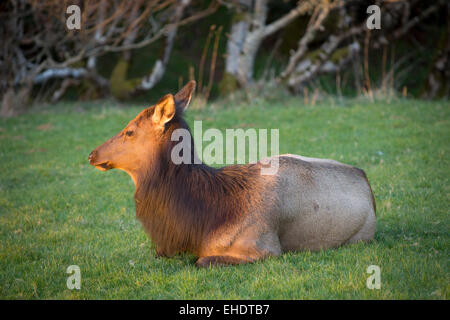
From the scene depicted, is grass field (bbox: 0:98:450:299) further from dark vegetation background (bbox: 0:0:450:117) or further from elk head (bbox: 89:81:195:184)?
dark vegetation background (bbox: 0:0:450:117)

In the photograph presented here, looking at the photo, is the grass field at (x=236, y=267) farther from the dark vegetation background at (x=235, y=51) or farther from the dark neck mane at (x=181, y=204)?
→ the dark vegetation background at (x=235, y=51)

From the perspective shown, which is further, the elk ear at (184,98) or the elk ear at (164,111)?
the elk ear at (184,98)

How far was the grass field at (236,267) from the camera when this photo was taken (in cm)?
501

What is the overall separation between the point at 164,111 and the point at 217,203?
1221mm

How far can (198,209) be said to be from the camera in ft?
18.7

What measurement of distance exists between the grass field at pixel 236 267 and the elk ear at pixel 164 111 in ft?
5.44

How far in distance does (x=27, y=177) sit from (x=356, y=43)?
1346 cm

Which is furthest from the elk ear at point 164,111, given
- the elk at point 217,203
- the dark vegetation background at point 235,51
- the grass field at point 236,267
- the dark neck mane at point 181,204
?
the dark vegetation background at point 235,51

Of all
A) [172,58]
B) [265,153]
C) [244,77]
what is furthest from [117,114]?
[172,58]

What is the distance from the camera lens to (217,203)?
18.8 feet

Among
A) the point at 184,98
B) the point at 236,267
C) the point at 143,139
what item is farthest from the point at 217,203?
the point at 184,98

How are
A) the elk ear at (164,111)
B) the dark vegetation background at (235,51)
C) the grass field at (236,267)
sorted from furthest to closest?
the dark vegetation background at (235,51)
the elk ear at (164,111)
the grass field at (236,267)

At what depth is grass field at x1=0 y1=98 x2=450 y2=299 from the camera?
5012 mm
